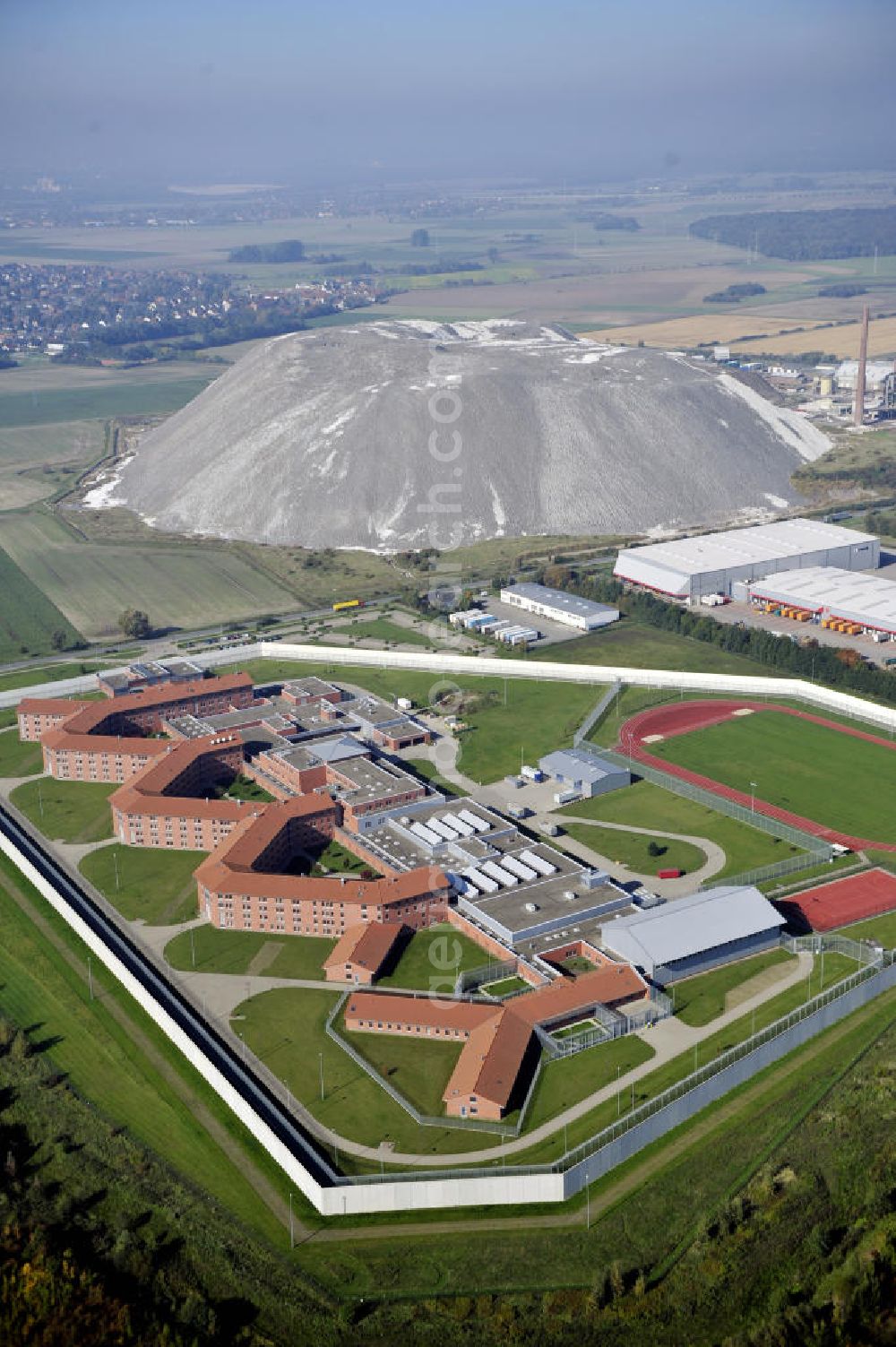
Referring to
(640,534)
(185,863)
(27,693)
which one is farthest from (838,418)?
(185,863)

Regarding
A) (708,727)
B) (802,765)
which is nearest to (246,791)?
(708,727)

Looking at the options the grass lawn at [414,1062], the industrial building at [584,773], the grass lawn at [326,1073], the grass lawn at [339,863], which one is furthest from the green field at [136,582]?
the grass lawn at [414,1062]

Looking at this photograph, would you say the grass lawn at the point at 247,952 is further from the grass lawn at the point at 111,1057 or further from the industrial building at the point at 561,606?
the industrial building at the point at 561,606

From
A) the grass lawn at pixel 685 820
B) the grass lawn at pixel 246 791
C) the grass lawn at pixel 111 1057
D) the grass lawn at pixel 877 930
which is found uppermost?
the grass lawn at pixel 685 820

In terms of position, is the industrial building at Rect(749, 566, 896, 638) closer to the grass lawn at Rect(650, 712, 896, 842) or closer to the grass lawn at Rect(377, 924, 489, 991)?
the grass lawn at Rect(650, 712, 896, 842)

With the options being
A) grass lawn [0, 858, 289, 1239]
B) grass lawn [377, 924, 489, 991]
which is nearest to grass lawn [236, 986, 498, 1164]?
grass lawn [0, 858, 289, 1239]

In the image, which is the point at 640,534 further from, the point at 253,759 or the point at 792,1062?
the point at 792,1062
